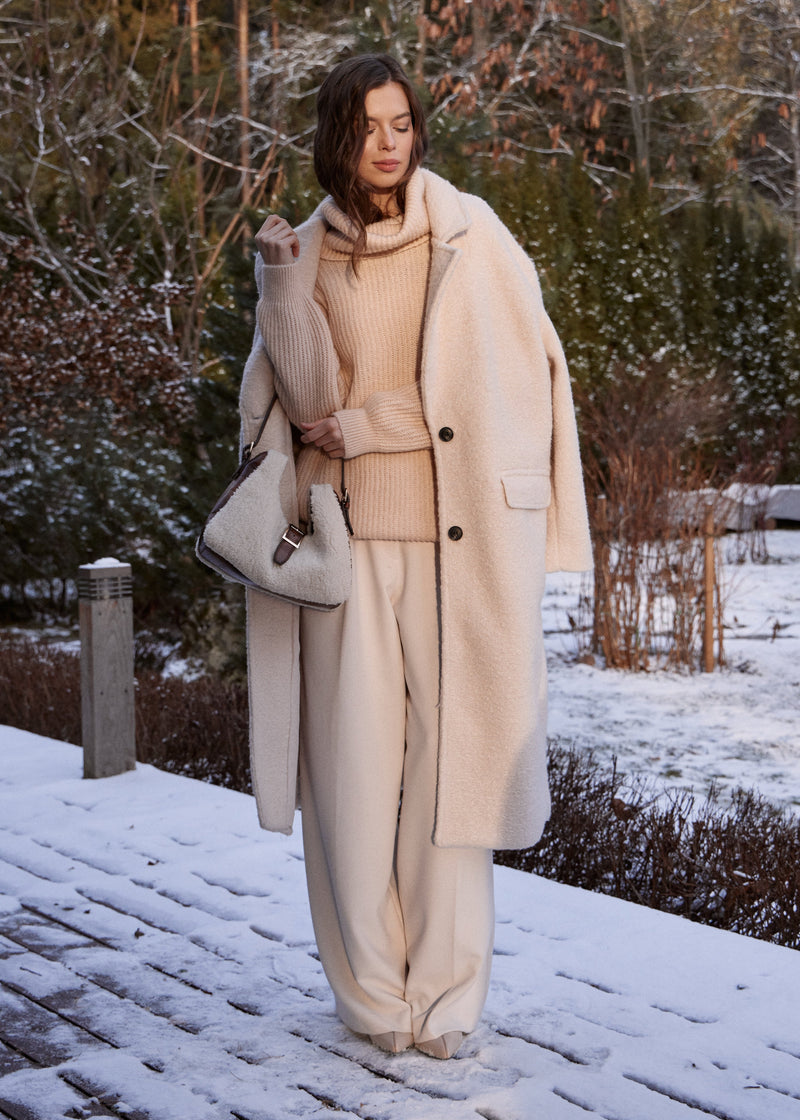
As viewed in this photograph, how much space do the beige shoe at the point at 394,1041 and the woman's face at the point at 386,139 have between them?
151 cm

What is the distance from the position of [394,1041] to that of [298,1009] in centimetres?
31

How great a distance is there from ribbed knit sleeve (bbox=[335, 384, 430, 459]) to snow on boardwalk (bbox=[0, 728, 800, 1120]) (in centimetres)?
110

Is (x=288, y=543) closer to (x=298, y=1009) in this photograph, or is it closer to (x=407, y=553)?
(x=407, y=553)

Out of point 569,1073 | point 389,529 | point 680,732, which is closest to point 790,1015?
point 569,1073

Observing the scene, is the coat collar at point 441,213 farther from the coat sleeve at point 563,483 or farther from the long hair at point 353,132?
the coat sleeve at point 563,483

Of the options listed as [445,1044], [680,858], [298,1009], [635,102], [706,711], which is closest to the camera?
[445,1044]

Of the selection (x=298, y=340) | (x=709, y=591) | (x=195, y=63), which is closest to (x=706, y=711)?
(x=709, y=591)

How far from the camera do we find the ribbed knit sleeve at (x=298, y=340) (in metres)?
2.25

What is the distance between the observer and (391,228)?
90.3 inches

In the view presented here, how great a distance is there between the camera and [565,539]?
8.01 ft

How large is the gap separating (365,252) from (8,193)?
12.0 m

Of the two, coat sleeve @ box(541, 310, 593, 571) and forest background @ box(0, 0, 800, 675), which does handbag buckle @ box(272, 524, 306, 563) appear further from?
forest background @ box(0, 0, 800, 675)

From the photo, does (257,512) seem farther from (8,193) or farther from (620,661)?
(8,193)

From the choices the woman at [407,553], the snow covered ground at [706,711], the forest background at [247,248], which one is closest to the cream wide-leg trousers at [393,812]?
the woman at [407,553]
